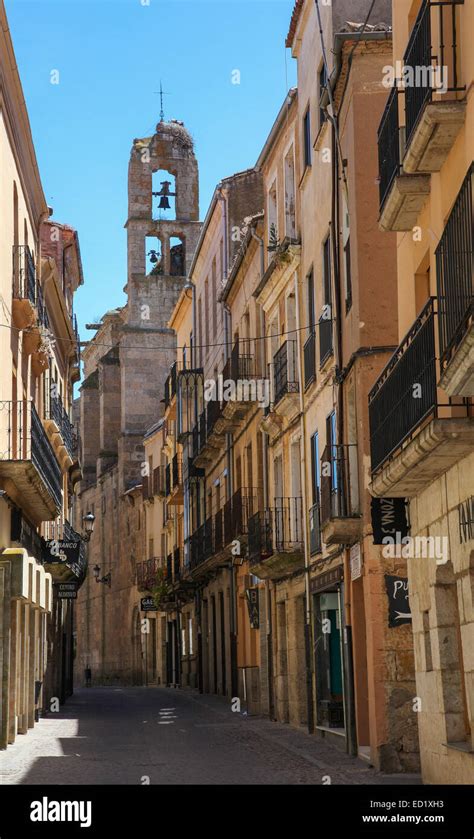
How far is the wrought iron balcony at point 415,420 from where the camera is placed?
36.7 ft

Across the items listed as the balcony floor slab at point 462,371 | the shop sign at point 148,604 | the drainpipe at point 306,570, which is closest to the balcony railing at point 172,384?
the shop sign at point 148,604

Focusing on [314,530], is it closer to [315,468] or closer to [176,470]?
[315,468]

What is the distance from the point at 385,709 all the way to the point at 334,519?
256 cm

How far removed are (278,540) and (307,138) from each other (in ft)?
22.8

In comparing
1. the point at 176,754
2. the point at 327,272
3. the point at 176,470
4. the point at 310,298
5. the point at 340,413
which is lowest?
the point at 176,754

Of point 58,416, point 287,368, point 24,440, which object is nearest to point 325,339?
point 287,368

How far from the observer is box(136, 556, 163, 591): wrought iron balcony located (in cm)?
5278

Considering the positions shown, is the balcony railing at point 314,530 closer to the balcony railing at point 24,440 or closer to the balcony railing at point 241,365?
the balcony railing at point 24,440

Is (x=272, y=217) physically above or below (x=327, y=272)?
above

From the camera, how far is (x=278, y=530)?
2462 centimetres

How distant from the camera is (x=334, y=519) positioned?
694 inches

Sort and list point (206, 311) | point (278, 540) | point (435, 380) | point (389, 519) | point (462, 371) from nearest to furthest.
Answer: point (462, 371)
point (435, 380)
point (389, 519)
point (278, 540)
point (206, 311)

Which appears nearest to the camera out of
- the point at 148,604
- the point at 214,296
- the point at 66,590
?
the point at 66,590

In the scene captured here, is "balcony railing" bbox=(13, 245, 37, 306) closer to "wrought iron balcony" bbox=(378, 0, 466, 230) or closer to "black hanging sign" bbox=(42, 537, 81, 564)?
"black hanging sign" bbox=(42, 537, 81, 564)
